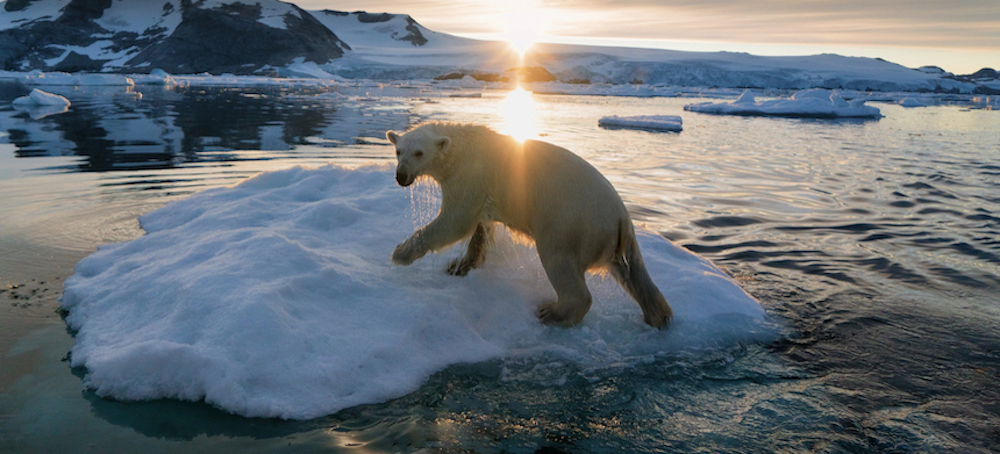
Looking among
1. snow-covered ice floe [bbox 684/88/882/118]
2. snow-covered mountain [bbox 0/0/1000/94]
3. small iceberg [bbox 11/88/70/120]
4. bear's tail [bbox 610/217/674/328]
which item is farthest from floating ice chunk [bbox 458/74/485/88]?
bear's tail [bbox 610/217/674/328]

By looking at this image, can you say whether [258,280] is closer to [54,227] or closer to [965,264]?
[54,227]

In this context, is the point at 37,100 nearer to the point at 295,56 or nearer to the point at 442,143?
the point at 442,143

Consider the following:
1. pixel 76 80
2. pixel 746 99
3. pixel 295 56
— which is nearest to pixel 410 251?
pixel 746 99

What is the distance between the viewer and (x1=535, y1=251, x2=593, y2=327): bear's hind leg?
148 inches

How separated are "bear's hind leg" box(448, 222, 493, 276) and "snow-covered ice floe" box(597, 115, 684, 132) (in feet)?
51.4

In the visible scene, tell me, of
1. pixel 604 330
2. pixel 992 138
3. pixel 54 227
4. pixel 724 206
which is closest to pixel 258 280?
pixel 604 330

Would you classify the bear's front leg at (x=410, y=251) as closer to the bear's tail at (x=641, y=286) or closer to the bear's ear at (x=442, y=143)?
the bear's ear at (x=442, y=143)

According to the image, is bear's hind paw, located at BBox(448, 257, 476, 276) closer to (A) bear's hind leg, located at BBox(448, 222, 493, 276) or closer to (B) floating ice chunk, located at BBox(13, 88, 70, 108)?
(A) bear's hind leg, located at BBox(448, 222, 493, 276)

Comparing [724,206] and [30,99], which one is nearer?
[724,206]

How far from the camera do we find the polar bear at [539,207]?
376cm

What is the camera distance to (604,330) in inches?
155

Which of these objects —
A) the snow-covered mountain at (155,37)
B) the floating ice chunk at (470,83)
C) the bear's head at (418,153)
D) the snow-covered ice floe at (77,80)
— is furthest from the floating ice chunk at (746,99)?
the snow-covered mountain at (155,37)

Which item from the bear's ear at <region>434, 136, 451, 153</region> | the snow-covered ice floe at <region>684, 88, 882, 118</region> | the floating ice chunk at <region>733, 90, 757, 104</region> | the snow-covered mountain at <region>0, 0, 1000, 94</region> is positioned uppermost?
the snow-covered mountain at <region>0, 0, 1000, 94</region>

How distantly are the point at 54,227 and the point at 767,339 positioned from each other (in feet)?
20.6
